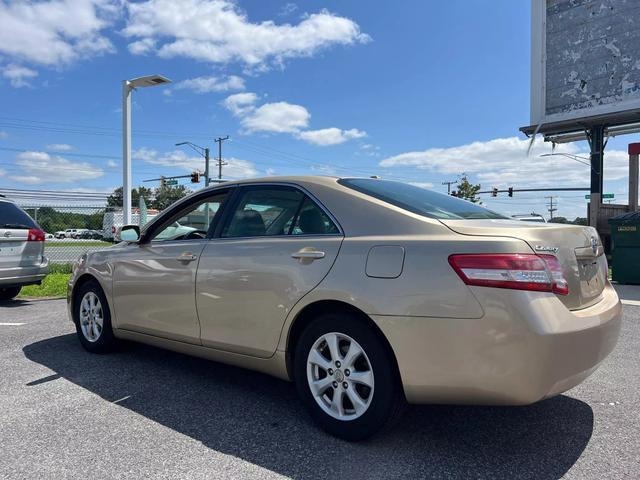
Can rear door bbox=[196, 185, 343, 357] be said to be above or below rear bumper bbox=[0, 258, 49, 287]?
above

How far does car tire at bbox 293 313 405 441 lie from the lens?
2770 mm

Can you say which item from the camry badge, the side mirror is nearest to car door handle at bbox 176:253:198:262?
the side mirror

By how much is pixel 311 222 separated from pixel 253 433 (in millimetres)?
1363

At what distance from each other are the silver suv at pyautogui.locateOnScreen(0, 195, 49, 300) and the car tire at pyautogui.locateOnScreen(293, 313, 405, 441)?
20.7 feet

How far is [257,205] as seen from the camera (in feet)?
12.2

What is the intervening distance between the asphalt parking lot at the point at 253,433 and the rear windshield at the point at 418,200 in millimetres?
1335

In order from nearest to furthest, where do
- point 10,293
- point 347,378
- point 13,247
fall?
point 347,378 < point 13,247 < point 10,293

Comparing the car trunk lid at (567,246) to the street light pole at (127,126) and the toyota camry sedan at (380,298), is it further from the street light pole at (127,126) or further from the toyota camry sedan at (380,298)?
the street light pole at (127,126)

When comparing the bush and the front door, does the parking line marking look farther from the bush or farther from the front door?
the bush

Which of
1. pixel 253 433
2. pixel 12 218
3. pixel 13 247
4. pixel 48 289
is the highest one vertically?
pixel 12 218

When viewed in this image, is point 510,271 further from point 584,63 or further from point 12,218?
point 584,63

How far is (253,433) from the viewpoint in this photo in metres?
3.09

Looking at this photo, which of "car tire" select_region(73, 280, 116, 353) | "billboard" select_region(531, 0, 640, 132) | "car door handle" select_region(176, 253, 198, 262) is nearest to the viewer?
"car door handle" select_region(176, 253, 198, 262)

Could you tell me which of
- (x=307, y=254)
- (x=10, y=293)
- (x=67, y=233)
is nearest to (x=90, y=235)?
(x=67, y=233)
